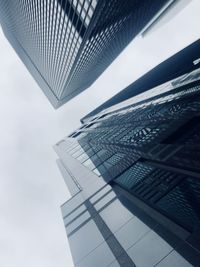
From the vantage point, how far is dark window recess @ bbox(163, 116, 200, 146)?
50.3 feet

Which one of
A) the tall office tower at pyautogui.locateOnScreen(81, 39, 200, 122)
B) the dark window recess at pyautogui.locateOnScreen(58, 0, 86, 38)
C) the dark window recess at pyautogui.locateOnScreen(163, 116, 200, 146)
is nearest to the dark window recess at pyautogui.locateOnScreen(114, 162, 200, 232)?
the dark window recess at pyautogui.locateOnScreen(163, 116, 200, 146)

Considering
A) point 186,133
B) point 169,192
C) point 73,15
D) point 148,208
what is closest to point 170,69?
point 73,15

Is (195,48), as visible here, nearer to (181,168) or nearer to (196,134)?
(196,134)

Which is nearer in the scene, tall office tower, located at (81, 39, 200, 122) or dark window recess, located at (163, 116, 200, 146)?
dark window recess, located at (163, 116, 200, 146)

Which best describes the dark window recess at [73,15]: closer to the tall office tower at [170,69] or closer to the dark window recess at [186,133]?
the tall office tower at [170,69]

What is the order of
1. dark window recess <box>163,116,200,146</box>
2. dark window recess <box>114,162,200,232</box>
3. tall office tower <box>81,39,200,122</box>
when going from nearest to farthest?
dark window recess <box>114,162,200,232</box>
dark window recess <box>163,116,200,146</box>
tall office tower <box>81,39,200,122</box>

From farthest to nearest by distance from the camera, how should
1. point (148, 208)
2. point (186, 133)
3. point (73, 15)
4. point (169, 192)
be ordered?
point (73, 15) < point (186, 133) < point (169, 192) < point (148, 208)

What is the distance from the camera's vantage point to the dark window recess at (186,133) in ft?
50.3

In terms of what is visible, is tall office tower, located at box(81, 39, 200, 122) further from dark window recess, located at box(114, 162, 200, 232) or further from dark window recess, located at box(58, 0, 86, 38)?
dark window recess, located at box(114, 162, 200, 232)

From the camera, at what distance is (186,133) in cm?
1634

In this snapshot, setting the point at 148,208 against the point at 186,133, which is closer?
the point at 148,208

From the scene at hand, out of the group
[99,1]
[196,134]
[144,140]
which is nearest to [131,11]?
[99,1]

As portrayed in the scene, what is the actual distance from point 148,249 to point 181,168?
4.64 metres

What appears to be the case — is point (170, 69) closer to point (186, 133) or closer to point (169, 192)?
point (186, 133)
